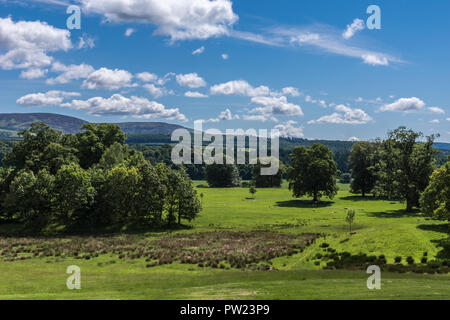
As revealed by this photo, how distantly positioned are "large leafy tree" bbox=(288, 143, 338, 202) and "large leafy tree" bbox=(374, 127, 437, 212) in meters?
14.5

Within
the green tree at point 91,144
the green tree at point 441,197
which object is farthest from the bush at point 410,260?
the green tree at point 91,144

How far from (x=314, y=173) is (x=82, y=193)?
60.1 metres

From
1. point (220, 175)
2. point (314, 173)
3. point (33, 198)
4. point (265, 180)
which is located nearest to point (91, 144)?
point (33, 198)

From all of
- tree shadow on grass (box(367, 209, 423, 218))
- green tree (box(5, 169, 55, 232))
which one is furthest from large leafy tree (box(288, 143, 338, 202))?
green tree (box(5, 169, 55, 232))

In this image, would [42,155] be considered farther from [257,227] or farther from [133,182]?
[257,227]

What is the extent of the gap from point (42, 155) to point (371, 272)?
67177 mm

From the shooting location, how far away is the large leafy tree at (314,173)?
9356 centimetres

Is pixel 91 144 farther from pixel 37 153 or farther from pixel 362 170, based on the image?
pixel 362 170

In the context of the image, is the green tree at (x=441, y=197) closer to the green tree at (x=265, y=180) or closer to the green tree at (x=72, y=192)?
the green tree at (x=72, y=192)

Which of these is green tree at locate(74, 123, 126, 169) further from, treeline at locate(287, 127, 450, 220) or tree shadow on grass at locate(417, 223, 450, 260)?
tree shadow on grass at locate(417, 223, 450, 260)

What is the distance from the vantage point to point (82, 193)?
63000 mm

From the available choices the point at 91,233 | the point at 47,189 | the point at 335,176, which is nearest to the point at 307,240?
the point at 91,233
